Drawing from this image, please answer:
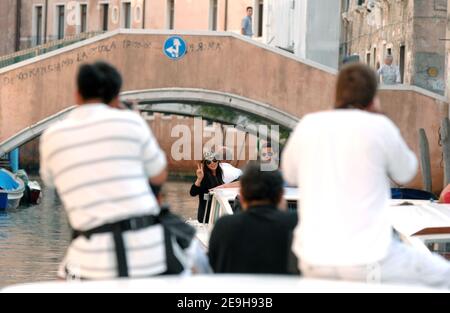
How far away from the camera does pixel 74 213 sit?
5.57 metres

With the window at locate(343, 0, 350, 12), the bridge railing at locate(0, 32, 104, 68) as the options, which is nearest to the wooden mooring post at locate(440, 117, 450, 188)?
the bridge railing at locate(0, 32, 104, 68)

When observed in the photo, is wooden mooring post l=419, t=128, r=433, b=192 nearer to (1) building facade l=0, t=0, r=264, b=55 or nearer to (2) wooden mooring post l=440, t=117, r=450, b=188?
(2) wooden mooring post l=440, t=117, r=450, b=188

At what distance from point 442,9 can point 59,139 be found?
83.3ft

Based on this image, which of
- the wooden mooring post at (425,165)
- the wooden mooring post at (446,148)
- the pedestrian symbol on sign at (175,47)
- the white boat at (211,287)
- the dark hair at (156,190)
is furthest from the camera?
the pedestrian symbol on sign at (175,47)

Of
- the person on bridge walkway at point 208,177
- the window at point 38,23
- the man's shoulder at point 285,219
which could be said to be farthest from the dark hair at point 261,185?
the window at point 38,23

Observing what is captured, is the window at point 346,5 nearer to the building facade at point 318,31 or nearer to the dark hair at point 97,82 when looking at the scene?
the building facade at point 318,31

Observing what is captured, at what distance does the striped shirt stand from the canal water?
10.4 meters

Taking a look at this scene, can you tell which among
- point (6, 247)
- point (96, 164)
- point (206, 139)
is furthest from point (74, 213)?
point (206, 139)

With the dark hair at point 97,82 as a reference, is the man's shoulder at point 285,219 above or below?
below

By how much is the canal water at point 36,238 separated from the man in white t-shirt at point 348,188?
10.4 meters

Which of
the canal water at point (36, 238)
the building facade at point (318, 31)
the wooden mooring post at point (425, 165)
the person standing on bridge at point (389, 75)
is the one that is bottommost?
the canal water at point (36, 238)

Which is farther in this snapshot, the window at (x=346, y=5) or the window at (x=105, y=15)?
the window at (x=105, y=15)

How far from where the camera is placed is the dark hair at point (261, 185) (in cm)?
602

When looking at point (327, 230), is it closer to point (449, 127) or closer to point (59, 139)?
point (59, 139)
